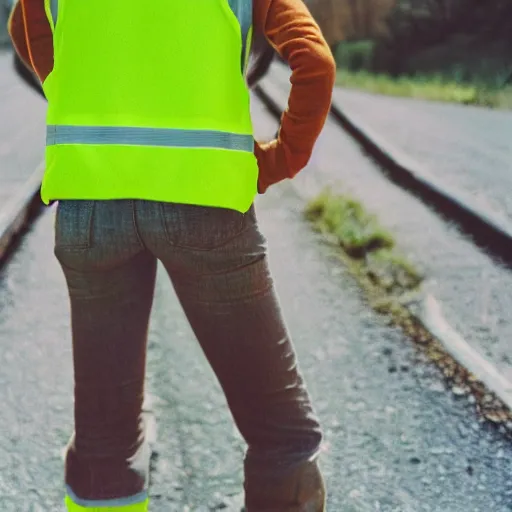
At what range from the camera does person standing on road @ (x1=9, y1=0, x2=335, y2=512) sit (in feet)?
5.70

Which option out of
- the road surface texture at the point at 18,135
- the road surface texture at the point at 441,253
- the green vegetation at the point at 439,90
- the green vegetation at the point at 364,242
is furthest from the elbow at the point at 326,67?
the green vegetation at the point at 439,90

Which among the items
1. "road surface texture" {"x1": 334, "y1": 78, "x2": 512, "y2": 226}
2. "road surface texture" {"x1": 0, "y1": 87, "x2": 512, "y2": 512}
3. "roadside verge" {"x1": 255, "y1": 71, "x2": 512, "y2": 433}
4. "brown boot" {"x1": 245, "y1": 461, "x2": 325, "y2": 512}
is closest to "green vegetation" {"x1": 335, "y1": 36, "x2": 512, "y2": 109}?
"road surface texture" {"x1": 334, "y1": 78, "x2": 512, "y2": 226}

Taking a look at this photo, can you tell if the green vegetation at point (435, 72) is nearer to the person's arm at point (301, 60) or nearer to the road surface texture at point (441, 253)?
the road surface texture at point (441, 253)

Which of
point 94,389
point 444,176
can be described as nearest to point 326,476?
point 94,389

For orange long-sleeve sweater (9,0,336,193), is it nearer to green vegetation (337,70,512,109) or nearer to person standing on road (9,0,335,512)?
person standing on road (9,0,335,512)

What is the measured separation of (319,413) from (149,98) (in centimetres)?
188

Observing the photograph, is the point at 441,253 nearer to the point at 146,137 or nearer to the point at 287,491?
the point at 287,491

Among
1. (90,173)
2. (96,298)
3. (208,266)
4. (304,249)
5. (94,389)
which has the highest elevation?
(90,173)

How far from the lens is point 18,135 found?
935 cm

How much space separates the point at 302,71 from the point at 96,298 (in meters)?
0.77

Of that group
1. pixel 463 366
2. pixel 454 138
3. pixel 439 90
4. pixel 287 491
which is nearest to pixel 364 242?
pixel 463 366

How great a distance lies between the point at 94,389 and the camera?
2107mm

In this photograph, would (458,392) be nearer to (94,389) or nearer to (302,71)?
(94,389)

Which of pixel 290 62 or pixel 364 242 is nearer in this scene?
pixel 290 62
